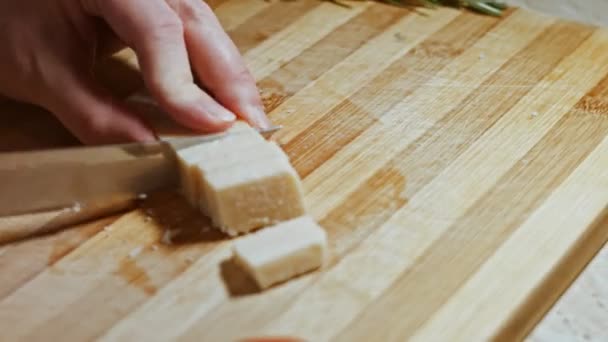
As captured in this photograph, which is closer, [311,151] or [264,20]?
[311,151]

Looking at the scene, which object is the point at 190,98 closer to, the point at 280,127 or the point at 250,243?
the point at 280,127

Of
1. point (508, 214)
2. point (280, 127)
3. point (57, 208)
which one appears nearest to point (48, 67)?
point (57, 208)

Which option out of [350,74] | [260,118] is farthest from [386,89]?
[260,118]

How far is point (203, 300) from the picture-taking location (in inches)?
50.3

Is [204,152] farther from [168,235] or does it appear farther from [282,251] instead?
[282,251]

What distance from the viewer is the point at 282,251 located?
4.17 feet

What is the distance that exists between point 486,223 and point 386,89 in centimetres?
47

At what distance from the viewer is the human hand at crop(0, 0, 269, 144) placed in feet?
4.91

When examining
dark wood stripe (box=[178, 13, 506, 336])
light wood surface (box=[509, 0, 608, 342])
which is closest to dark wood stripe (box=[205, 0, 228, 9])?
dark wood stripe (box=[178, 13, 506, 336])

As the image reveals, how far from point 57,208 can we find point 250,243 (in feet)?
1.30

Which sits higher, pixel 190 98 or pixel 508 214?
pixel 190 98

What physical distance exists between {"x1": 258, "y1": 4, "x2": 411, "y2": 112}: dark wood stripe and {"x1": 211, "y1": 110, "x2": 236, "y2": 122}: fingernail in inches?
9.0

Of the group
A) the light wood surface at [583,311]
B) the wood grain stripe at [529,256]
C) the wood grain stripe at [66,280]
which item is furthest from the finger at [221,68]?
the light wood surface at [583,311]

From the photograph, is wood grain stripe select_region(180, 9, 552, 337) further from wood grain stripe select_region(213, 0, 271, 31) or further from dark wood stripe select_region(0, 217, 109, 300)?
wood grain stripe select_region(213, 0, 271, 31)
